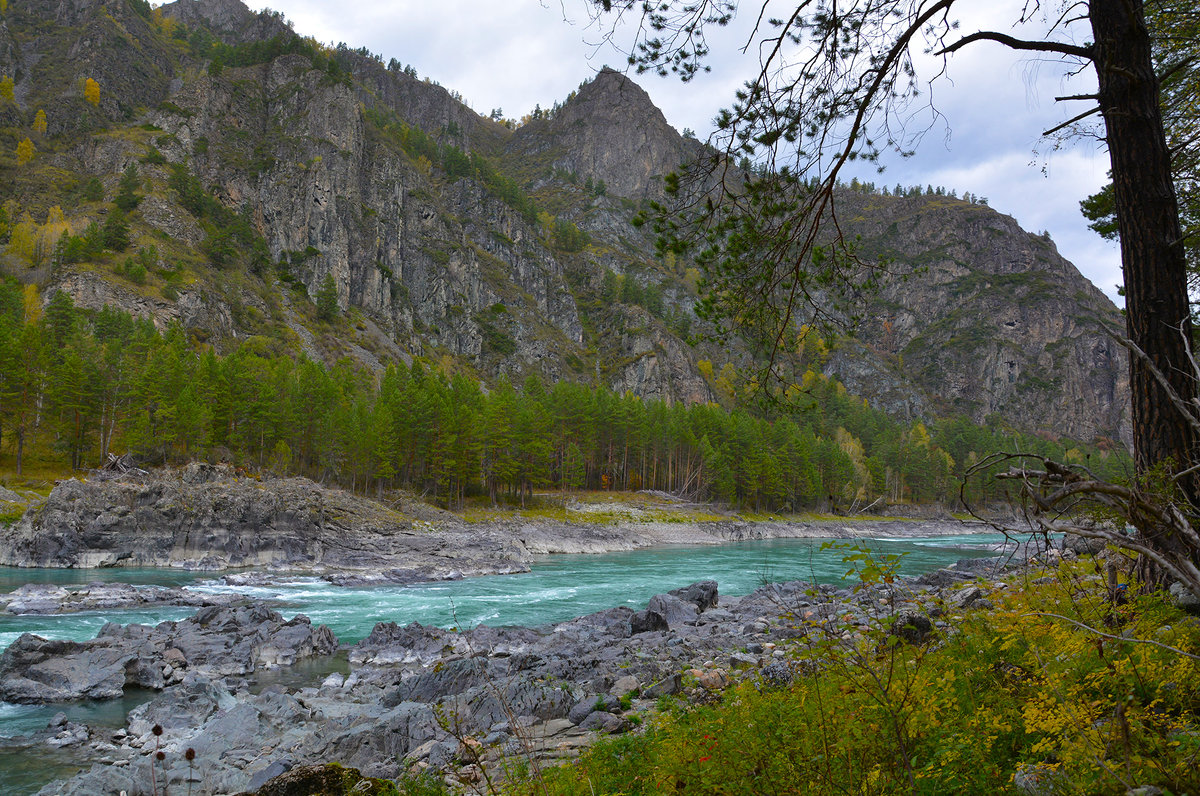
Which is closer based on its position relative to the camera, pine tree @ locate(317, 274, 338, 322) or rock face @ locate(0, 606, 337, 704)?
rock face @ locate(0, 606, 337, 704)

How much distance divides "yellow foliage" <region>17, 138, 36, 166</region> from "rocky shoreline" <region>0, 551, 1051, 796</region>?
127 metres

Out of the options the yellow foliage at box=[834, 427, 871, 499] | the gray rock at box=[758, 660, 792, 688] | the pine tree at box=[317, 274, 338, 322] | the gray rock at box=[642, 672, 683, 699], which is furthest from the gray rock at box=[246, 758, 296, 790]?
the pine tree at box=[317, 274, 338, 322]

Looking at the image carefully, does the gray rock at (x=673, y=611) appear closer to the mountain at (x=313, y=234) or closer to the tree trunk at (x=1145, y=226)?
the tree trunk at (x=1145, y=226)

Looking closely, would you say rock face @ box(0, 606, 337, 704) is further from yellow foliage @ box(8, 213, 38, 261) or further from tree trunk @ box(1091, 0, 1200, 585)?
yellow foliage @ box(8, 213, 38, 261)

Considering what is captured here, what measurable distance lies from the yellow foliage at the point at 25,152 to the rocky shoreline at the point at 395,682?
126984 millimetres

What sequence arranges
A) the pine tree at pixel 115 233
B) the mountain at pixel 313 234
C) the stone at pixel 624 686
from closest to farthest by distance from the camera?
the stone at pixel 624 686 < the pine tree at pixel 115 233 < the mountain at pixel 313 234

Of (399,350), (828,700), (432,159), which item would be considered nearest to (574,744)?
(828,700)

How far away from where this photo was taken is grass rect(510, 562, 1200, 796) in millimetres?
3016

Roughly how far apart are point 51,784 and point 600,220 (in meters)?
193

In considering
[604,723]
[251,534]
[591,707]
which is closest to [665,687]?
[591,707]

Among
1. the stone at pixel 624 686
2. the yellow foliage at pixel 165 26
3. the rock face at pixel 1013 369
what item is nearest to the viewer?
the stone at pixel 624 686

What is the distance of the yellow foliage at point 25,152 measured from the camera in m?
101

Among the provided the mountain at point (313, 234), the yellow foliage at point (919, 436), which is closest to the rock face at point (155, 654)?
the mountain at point (313, 234)

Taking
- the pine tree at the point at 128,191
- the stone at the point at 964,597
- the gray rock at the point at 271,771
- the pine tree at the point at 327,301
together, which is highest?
the pine tree at the point at 128,191
